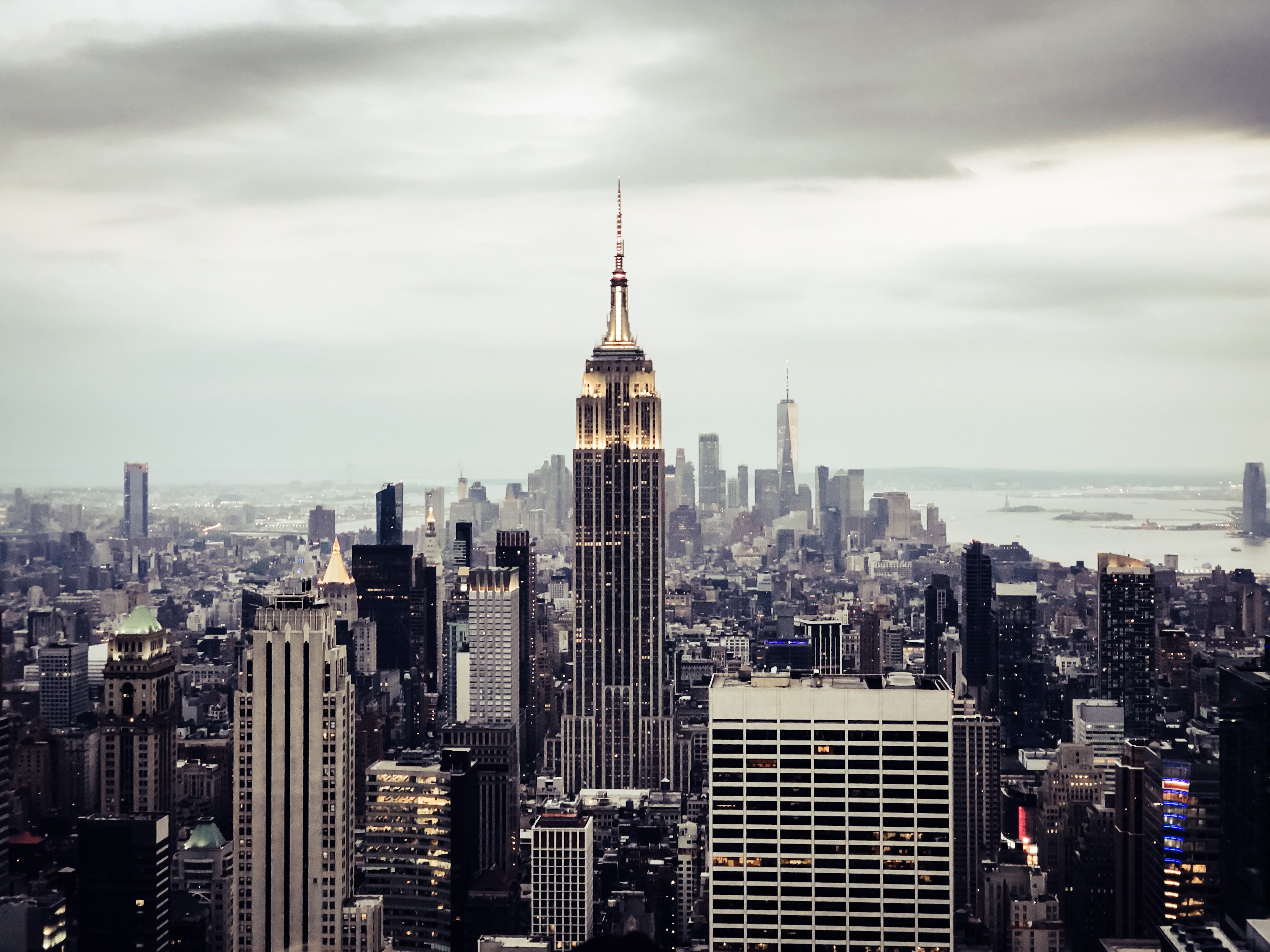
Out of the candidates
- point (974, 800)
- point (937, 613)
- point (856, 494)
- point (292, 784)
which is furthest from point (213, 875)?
point (937, 613)

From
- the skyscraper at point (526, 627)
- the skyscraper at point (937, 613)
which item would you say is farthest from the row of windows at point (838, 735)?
the skyscraper at point (526, 627)

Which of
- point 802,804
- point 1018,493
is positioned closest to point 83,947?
point 802,804

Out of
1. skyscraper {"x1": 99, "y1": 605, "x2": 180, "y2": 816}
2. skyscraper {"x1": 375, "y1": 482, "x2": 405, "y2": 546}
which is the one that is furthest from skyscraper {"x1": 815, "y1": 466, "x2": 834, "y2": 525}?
skyscraper {"x1": 99, "y1": 605, "x2": 180, "y2": 816}

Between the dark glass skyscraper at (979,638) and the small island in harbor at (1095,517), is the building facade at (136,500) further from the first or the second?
the dark glass skyscraper at (979,638)

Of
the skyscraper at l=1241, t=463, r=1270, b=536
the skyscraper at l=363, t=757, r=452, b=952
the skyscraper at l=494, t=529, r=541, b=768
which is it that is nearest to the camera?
the skyscraper at l=1241, t=463, r=1270, b=536

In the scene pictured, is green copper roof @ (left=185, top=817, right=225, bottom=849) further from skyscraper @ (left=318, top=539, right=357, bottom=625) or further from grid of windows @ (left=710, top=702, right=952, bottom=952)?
grid of windows @ (left=710, top=702, right=952, bottom=952)

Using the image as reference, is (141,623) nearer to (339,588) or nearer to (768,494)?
(339,588)
